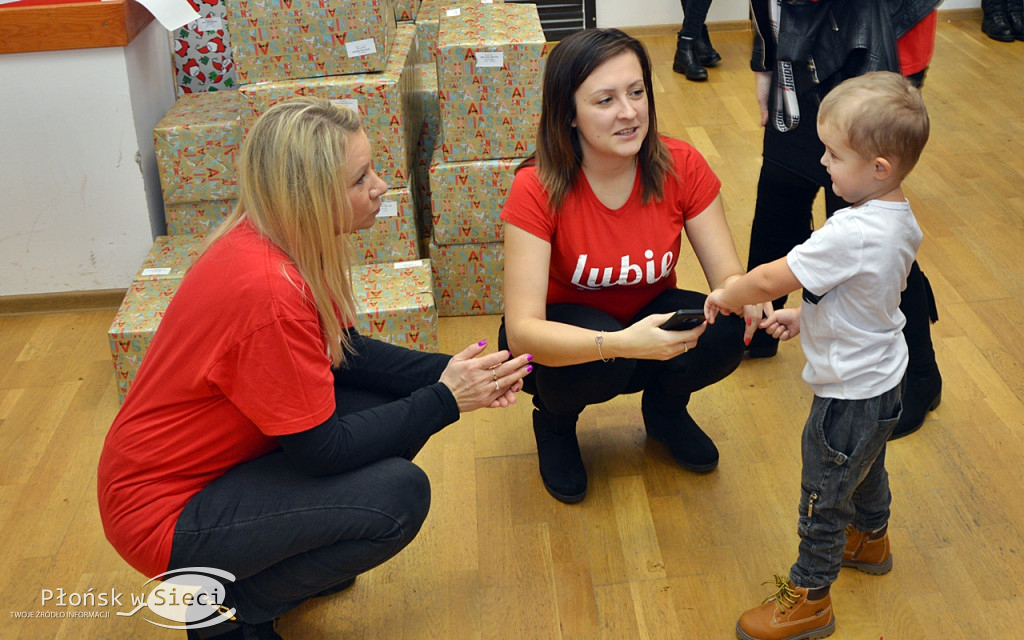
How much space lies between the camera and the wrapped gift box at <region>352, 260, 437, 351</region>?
2.59 meters

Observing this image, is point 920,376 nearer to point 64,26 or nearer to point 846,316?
point 846,316

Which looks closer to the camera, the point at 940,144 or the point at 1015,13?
the point at 940,144

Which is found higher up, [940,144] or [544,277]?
[544,277]

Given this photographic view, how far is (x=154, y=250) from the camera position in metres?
2.84

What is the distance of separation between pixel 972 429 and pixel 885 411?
817 mm

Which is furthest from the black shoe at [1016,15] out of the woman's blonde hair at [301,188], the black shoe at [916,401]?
the woman's blonde hair at [301,188]

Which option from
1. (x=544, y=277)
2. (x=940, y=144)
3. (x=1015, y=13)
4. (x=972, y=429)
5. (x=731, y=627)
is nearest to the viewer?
(x=731, y=627)

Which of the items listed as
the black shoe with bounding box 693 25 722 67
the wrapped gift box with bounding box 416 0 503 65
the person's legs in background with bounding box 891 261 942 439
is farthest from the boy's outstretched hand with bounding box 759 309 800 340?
Answer: the black shoe with bounding box 693 25 722 67

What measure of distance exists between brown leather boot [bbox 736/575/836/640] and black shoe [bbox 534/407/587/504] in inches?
19.8

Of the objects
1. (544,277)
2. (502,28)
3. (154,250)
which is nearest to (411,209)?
(502,28)

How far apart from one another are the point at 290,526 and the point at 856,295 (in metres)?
0.97

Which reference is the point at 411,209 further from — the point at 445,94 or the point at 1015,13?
the point at 1015,13

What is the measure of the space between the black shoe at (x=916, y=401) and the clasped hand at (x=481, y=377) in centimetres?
101

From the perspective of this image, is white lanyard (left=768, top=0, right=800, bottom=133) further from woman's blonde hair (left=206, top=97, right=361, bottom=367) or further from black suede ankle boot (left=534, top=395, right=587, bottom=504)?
woman's blonde hair (left=206, top=97, right=361, bottom=367)
